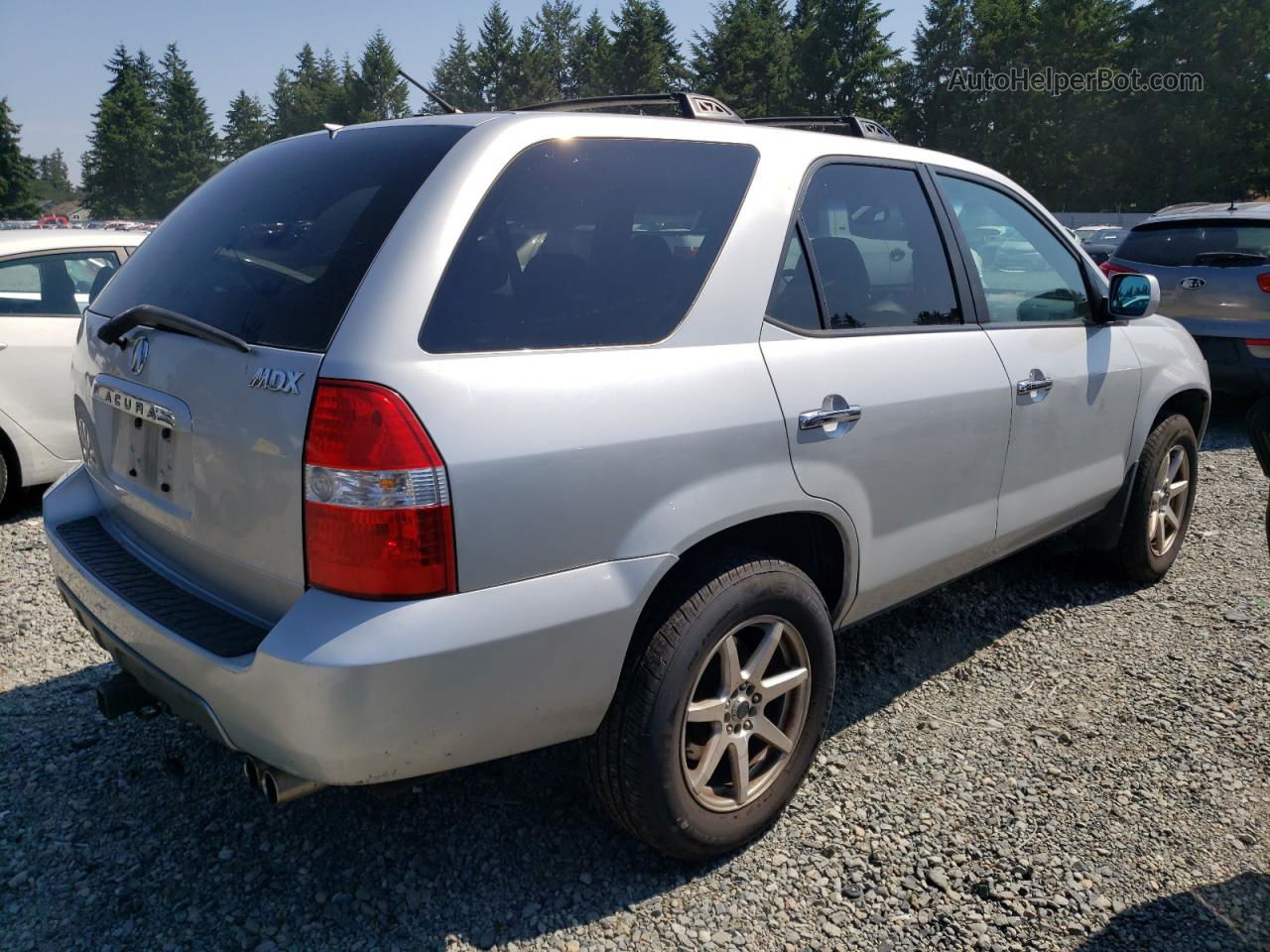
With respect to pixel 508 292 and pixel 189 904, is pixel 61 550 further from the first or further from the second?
pixel 508 292

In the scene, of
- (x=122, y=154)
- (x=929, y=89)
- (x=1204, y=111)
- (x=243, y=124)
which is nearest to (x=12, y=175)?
(x=122, y=154)

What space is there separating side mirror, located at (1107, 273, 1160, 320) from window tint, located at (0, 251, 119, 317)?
4.94 metres

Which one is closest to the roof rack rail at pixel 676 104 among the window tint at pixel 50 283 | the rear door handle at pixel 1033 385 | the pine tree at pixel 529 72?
the rear door handle at pixel 1033 385

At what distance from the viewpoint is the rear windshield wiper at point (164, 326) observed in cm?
206

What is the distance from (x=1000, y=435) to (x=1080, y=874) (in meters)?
1.32

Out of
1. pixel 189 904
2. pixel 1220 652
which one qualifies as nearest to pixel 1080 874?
pixel 1220 652

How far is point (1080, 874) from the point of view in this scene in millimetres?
2527

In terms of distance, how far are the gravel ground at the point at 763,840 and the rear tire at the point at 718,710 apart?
187 mm

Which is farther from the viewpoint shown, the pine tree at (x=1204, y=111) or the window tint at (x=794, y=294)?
the pine tree at (x=1204, y=111)

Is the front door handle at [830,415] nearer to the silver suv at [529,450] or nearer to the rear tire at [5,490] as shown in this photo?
the silver suv at [529,450]

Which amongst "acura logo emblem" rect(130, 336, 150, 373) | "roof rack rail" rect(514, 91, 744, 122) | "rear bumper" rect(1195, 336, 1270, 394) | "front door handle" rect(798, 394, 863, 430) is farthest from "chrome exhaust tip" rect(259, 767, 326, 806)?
"rear bumper" rect(1195, 336, 1270, 394)

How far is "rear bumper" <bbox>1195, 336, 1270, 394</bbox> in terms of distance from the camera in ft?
24.7

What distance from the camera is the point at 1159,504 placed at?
14.4ft

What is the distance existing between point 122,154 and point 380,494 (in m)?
95.8
